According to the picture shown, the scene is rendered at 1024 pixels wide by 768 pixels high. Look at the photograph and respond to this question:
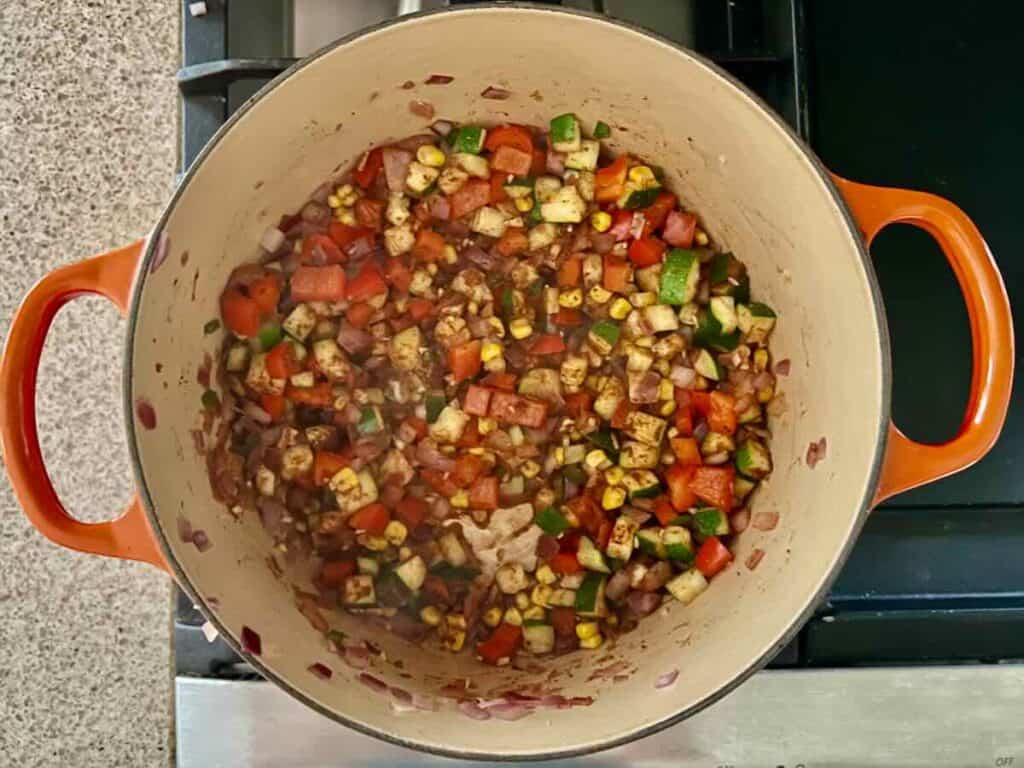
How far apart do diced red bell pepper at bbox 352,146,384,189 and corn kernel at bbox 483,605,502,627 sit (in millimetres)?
439

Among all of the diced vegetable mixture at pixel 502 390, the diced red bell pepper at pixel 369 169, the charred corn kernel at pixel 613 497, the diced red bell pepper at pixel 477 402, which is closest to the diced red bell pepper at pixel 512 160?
the diced vegetable mixture at pixel 502 390

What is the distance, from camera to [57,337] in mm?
1051

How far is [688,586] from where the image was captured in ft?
3.01

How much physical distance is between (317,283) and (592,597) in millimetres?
408

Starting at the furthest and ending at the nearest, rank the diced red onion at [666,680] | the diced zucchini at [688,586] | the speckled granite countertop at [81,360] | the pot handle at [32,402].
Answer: the speckled granite countertop at [81,360], the diced zucchini at [688,586], the diced red onion at [666,680], the pot handle at [32,402]

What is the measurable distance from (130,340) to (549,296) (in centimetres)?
42

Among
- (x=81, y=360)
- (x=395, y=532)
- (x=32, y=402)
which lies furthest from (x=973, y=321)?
(x=81, y=360)

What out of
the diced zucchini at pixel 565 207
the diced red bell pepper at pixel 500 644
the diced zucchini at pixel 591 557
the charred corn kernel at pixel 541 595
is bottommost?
the diced red bell pepper at pixel 500 644

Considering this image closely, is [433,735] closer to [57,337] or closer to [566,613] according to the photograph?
[566,613]

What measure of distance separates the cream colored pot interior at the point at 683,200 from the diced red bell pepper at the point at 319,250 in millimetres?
46

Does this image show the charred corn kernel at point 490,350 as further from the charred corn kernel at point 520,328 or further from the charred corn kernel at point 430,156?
the charred corn kernel at point 430,156

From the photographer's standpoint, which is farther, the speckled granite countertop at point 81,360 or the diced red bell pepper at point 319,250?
the speckled granite countertop at point 81,360

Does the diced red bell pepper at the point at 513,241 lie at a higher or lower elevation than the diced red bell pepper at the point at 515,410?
higher

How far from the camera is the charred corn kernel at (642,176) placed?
95cm
